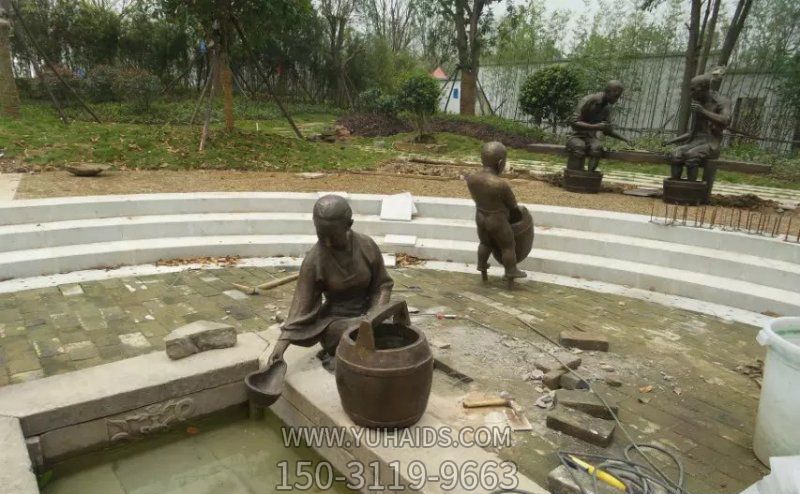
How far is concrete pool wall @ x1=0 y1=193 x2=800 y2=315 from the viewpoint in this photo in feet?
18.9

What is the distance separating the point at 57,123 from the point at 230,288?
8.66 m

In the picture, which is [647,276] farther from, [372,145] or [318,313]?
[372,145]

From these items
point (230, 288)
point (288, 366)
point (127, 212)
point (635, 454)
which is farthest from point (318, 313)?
point (127, 212)

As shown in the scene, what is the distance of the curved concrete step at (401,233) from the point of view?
5879mm

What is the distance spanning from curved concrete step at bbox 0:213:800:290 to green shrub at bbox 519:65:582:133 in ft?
34.3

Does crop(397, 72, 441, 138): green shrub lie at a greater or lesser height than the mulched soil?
greater

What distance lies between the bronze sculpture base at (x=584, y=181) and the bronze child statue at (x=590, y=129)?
0.62 ft

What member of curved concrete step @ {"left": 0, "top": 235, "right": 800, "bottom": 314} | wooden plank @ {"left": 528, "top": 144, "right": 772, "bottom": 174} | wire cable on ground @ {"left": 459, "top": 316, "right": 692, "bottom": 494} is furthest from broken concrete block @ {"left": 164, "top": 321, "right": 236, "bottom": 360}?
wooden plank @ {"left": 528, "top": 144, "right": 772, "bottom": 174}

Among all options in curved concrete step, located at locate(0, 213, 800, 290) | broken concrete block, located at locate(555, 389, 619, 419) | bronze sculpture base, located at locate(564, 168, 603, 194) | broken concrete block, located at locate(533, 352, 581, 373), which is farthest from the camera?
bronze sculpture base, located at locate(564, 168, 603, 194)

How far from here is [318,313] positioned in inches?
137

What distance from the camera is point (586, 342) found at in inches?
171

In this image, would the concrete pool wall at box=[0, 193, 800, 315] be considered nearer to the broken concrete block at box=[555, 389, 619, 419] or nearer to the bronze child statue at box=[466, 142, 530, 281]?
the bronze child statue at box=[466, 142, 530, 281]

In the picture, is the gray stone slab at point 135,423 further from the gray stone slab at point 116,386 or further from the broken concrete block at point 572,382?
the broken concrete block at point 572,382

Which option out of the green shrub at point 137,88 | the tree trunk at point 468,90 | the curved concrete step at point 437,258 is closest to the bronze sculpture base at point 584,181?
the curved concrete step at point 437,258
